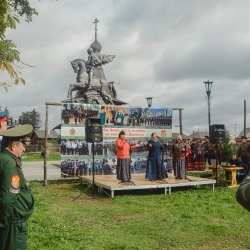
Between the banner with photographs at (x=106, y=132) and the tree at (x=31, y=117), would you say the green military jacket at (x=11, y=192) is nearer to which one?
the banner with photographs at (x=106, y=132)

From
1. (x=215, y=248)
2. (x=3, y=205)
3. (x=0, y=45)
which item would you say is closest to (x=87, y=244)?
(x=215, y=248)

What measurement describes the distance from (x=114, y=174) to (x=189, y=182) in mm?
3234

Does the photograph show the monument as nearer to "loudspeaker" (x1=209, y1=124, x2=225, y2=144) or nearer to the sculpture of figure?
the sculpture of figure

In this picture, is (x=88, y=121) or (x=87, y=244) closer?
(x=87, y=244)

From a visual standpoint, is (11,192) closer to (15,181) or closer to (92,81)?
(15,181)

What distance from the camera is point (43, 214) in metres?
7.21

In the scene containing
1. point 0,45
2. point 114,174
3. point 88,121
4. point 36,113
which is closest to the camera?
point 0,45

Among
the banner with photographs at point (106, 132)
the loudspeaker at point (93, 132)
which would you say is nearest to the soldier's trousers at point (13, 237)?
the loudspeaker at point (93, 132)

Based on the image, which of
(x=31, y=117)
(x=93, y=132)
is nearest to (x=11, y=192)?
(x=93, y=132)

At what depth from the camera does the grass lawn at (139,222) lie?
5492 mm

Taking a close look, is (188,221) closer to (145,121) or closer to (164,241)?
(164,241)

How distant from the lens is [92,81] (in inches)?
781

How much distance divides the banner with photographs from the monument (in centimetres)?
603

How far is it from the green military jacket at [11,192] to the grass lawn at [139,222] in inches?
84.9
